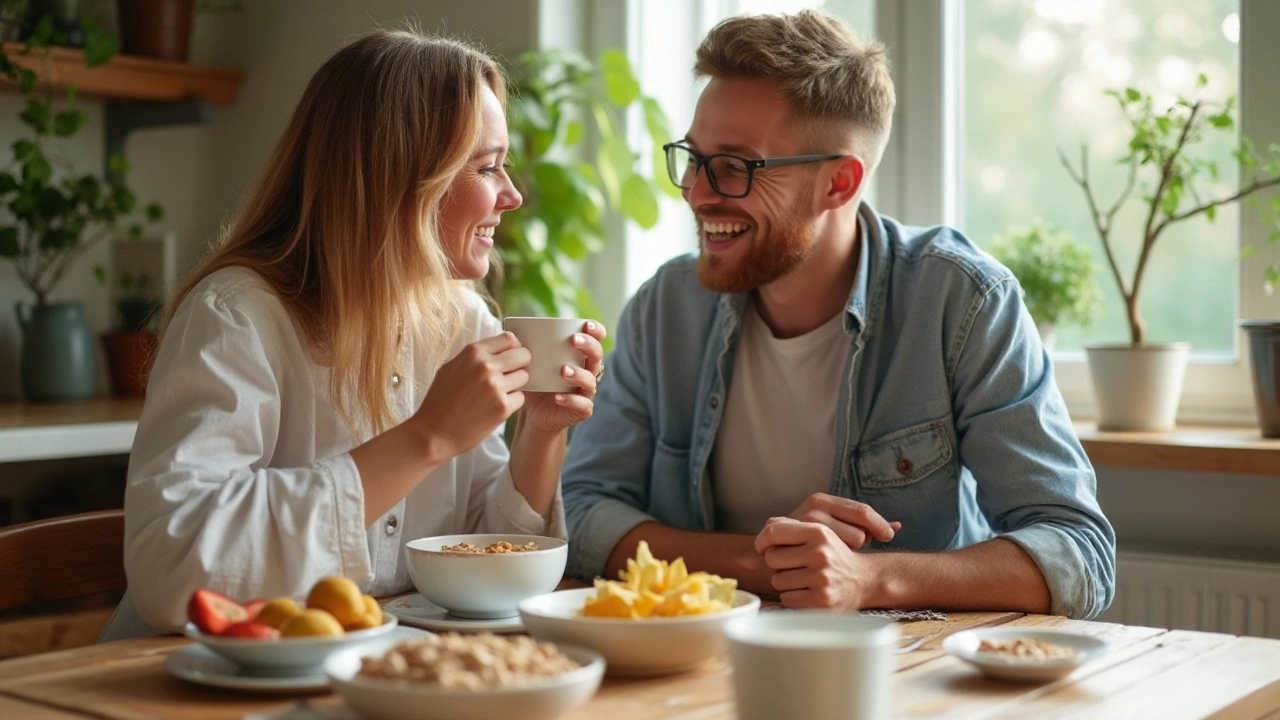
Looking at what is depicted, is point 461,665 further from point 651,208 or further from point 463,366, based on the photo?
point 651,208

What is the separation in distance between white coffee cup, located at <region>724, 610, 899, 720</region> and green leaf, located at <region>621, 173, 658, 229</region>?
6.07 ft

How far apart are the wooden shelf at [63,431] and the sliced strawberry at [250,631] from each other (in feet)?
4.96

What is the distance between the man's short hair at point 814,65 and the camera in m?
1.84

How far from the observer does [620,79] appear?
272cm

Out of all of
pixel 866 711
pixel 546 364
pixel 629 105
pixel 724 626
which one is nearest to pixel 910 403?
pixel 546 364

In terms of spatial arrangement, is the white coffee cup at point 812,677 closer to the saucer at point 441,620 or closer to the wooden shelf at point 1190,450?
the saucer at point 441,620

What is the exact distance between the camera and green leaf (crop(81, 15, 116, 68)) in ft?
9.36

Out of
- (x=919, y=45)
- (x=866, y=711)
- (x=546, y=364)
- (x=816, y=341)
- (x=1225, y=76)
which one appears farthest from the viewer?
(x=919, y=45)

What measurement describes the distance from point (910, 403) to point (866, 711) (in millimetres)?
867

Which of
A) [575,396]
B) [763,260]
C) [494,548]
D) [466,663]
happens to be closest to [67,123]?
[763,260]

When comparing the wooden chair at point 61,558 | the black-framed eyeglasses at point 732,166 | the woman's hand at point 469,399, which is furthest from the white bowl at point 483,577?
the black-framed eyeglasses at point 732,166

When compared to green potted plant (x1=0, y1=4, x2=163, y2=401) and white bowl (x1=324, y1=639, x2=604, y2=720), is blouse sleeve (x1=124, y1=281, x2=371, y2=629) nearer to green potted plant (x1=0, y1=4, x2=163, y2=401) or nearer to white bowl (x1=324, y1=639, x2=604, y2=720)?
white bowl (x1=324, y1=639, x2=604, y2=720)

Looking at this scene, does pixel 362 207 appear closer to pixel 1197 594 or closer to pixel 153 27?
pixel 1197 594

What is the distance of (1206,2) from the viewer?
2.25 metres
